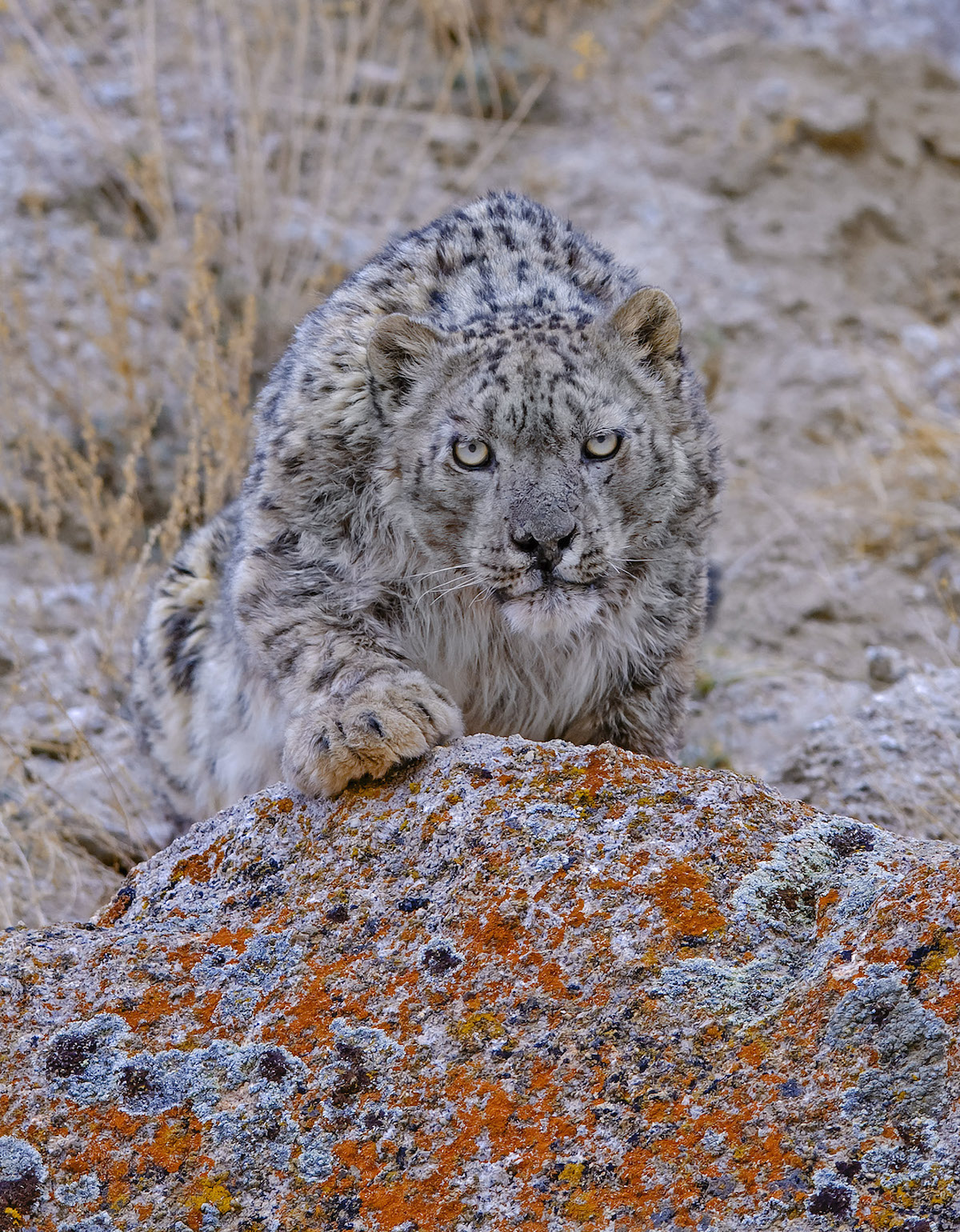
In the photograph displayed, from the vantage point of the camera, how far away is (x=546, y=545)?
3.35m

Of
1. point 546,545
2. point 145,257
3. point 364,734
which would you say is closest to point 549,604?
point 546,545

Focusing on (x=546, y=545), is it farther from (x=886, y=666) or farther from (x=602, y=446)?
(x=886, y=666)

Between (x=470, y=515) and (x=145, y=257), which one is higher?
(x=145, y=257)

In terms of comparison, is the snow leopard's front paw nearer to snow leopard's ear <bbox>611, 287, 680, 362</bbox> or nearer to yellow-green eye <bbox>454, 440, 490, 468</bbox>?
yellow-green eye <bbox>454, 440, 490, 468</bbox>

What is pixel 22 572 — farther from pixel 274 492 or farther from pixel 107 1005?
pixel 107 1005

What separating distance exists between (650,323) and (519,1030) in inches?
83.8

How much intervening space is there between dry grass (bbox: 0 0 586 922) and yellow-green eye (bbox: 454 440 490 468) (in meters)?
2.25

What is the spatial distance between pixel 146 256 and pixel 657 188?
12.4 ft

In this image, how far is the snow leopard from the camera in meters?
3.42

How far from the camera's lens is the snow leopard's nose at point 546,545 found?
335 cm

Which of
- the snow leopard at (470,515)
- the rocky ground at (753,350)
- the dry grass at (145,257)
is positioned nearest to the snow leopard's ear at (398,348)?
the snow leopard at (470,515)

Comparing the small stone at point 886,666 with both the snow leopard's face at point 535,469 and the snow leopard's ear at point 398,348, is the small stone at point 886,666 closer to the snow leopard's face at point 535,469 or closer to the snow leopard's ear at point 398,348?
the snow leopard's face at point 535,469

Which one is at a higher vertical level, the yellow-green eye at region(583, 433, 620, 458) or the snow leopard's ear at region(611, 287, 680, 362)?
the snow leopard's ear at region(611, 287, 680, 362)

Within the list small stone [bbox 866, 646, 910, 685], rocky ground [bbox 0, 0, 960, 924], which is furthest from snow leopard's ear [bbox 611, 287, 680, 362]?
small stone [bbox 866, 646, 910, 685]
